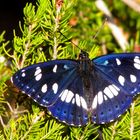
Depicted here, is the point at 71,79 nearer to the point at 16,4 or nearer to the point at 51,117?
the point at 51,117

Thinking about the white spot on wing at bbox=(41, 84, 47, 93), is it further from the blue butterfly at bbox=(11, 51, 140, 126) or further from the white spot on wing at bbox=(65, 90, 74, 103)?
the white spot on wing at bbox=(65, 90, 74, 103)

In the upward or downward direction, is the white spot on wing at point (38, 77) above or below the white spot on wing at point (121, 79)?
above

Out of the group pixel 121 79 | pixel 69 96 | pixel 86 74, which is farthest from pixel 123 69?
pixel 69 96

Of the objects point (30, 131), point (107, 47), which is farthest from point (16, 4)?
point (30, 131)

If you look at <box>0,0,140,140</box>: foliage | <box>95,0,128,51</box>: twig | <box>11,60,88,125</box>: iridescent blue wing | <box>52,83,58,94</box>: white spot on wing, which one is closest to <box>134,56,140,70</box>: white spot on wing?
<box>0,0,140,140</box>: foliage

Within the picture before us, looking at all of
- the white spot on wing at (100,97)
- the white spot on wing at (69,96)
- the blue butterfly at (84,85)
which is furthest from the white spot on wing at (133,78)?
the white spot on wing at (69,96)

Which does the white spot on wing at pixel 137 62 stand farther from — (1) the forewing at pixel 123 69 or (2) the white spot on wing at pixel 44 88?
(2) the white spot on wing at pixel 44 88
